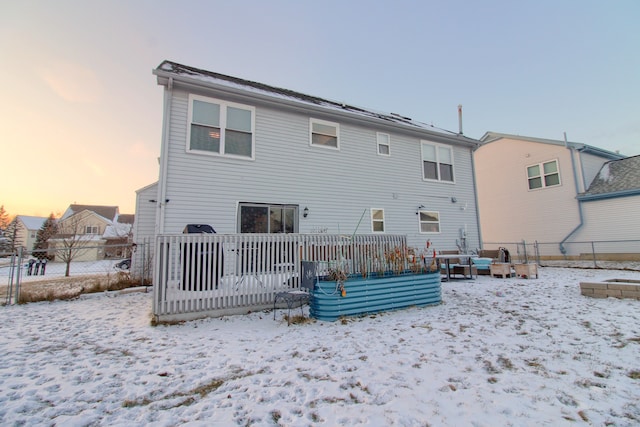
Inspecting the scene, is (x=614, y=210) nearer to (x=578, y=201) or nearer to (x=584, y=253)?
(x=578, y=201)

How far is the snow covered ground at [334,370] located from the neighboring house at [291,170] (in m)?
3.78

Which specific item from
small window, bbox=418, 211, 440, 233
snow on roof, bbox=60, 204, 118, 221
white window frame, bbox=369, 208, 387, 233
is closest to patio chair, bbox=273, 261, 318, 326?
white window frame, bbox=369, 208, 387, 233

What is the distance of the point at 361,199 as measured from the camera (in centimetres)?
978

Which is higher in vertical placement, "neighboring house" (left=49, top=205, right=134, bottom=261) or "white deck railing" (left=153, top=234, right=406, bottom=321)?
"neighboring house" (left=49, top=205, right=134, bottom=261)

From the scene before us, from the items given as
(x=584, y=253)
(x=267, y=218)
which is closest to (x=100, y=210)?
(x=267, y=218)

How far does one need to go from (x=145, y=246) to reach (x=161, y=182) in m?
2.71

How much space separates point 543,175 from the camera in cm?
1582

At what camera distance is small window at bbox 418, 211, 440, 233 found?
10789 mm

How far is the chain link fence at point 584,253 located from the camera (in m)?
12.6

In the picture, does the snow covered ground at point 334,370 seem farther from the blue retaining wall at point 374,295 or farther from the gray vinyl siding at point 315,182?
the gray vinyl siding at point 315,182

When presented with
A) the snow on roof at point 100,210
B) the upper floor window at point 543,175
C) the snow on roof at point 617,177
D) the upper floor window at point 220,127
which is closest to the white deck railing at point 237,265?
the upper floor window at point 220,127

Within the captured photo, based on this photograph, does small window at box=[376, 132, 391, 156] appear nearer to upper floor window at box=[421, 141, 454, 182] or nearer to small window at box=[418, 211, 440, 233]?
upper floor window at box=[421, 141, 454, 182]

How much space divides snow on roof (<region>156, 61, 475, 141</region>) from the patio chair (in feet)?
18.7

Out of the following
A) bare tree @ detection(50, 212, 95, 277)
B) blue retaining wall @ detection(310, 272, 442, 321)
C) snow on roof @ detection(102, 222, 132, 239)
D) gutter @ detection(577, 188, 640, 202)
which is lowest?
blue retaining wall @ detection(310, 272, 442, 321)
